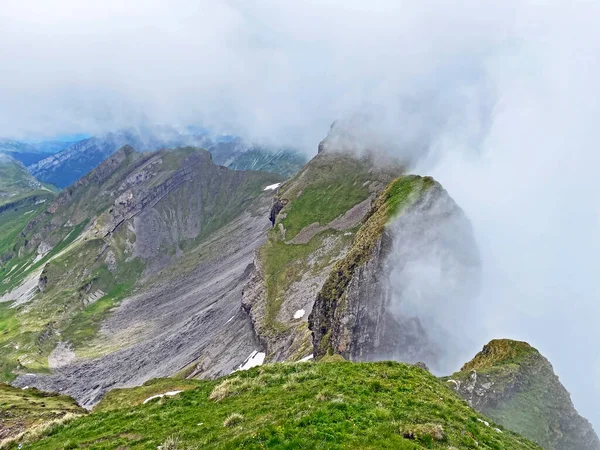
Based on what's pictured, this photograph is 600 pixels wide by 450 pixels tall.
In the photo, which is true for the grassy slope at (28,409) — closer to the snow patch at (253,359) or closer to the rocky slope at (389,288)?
the rocky slope at (389,288)

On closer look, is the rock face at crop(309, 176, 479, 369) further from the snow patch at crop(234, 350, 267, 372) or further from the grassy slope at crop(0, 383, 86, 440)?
the grassy slope at crop(0, 383, 86, 440)

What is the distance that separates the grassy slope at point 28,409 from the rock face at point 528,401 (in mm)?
39733

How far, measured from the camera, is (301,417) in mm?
20516

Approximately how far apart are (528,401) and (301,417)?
37.2 m

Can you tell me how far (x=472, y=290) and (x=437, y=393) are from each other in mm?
80848

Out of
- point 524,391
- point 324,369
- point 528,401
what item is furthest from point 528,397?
point 324,369

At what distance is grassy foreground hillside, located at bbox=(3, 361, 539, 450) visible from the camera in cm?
1902

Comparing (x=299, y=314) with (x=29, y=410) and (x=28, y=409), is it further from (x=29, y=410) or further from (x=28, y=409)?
(x=29, y=410)

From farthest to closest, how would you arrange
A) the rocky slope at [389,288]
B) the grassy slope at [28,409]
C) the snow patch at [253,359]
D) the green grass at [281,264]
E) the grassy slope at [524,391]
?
the green grass at [281,264], the snow patch at [253,359], the rocky slope at [389,288], the grassy slope at [524,391], the grassy slope at [28,409]

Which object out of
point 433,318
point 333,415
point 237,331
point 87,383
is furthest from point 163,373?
point 333,415

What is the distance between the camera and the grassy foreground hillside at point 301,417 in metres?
19.0

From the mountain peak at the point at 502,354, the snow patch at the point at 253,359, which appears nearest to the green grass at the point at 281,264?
the snow patch at the point at 253,359

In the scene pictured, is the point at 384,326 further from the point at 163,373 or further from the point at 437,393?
the point at 163,373

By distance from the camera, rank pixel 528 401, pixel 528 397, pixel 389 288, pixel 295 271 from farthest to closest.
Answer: pixel 295 271, pixel 389 288, pixel 528 397, pixel 528 401
